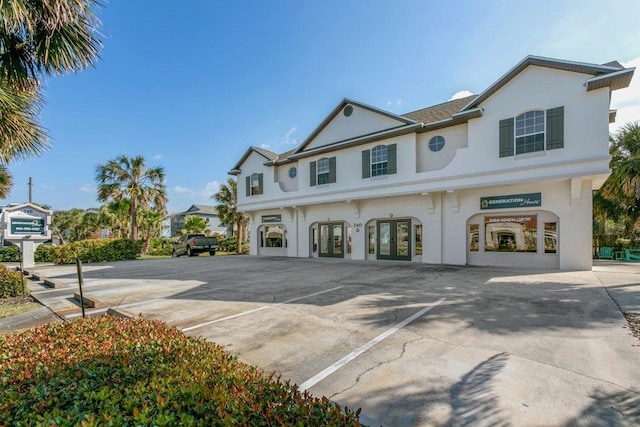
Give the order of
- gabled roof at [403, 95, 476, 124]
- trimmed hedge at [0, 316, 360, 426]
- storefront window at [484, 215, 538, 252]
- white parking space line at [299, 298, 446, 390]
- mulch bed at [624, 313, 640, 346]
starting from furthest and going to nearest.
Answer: gabled roof at [403, 95, 476, 124] < storefront window at [484, 215, 538, 252] < mulch bed at [624, 313, 640, 346] < white parking space line at [299, 298, 446, 390] < trimmed hedge at [0, 316, 360, 426]

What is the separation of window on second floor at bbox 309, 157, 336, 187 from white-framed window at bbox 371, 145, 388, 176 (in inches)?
105

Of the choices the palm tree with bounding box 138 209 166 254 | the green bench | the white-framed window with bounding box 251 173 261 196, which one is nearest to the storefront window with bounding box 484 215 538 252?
the green bench

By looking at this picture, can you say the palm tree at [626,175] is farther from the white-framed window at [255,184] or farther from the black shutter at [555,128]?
the white-framed window at [255,184]

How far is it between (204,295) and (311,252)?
12.1 meters

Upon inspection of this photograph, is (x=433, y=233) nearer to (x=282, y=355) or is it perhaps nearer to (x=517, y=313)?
(x=517, y=313)

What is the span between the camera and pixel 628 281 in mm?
9328

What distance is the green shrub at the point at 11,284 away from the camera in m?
8.56

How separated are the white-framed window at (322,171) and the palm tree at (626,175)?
561 inches

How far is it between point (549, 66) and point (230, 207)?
84.8 ft

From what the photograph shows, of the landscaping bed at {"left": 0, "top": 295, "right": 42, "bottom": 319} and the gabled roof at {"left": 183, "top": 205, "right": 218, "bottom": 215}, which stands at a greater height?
the gabled roof at {"left": 183, "top": 205, "right": 218, "bottom": 215}

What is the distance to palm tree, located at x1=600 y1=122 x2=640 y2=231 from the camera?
1504 cm

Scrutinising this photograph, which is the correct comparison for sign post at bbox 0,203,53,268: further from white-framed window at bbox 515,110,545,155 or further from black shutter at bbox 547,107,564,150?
black shutter at bbox 547,107,564,150

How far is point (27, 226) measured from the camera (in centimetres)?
1397

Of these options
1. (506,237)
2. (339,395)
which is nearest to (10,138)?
(339,395)
